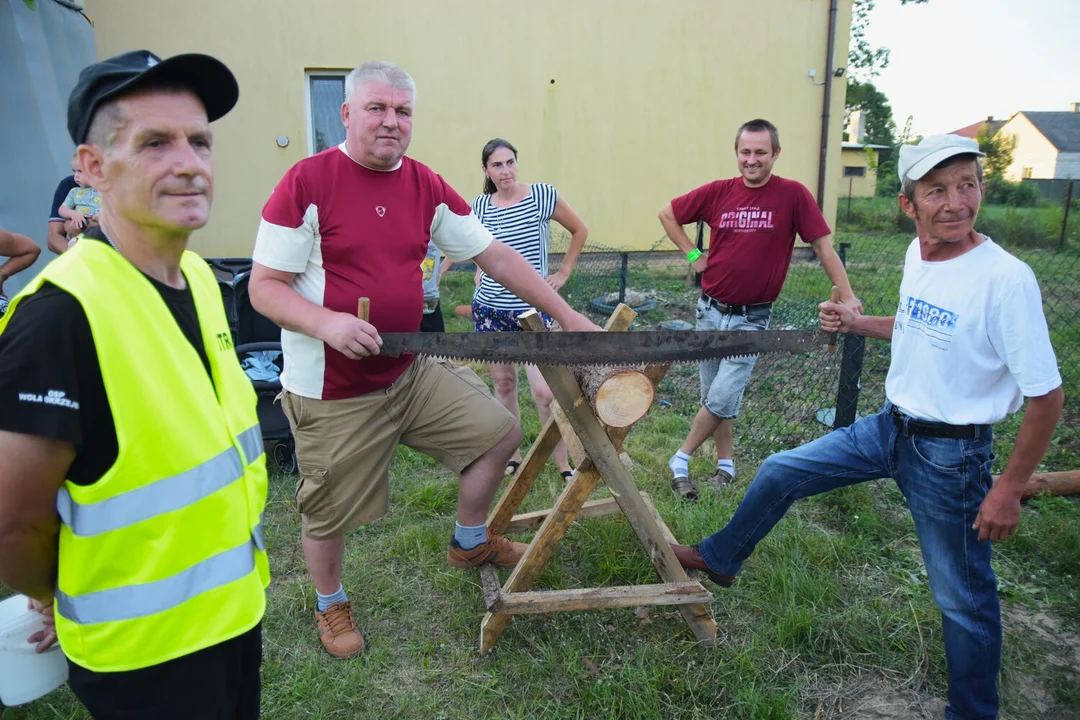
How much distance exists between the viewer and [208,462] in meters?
1.53

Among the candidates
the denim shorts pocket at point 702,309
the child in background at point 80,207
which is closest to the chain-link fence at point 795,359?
the denim shorts pocket at point 702,309

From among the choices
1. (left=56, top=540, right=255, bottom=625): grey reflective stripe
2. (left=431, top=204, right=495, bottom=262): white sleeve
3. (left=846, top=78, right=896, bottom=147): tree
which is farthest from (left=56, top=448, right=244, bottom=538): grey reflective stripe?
(left=846, top=78, right=896, bottom=147): tree

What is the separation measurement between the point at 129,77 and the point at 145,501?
893mm

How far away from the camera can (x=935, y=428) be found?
249cm

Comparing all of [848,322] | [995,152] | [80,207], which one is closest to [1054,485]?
[848,322]

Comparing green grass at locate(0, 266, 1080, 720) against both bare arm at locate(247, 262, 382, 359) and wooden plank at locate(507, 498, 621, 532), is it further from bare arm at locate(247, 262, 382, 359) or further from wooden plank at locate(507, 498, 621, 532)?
bare arm at locate(247, 262, 382, 359)

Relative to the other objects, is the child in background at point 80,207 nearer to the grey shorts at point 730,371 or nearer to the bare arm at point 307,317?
the bare arm at point 307,317

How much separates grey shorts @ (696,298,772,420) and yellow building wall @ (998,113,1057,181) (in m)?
62.3

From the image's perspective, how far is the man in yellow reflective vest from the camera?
1.31 m

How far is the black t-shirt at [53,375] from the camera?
4.14 ft

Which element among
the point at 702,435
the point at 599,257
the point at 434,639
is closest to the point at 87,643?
the point at 434,639

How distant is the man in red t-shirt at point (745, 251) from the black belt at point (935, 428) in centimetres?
175

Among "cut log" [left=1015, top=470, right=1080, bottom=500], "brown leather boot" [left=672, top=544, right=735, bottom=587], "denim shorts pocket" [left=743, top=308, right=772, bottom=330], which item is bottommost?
"cut log" [left=1015, top=470, right=1080, bottom=500]

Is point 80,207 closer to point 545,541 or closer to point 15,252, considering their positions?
point 15,252
